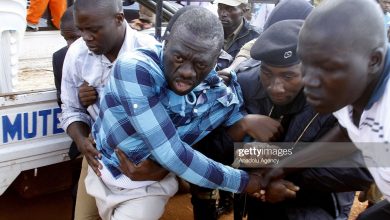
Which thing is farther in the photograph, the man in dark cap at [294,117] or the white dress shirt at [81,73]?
the white dress shirt at [81,73]

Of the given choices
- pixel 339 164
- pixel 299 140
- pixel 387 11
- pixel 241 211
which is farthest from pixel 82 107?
pixel 387 11

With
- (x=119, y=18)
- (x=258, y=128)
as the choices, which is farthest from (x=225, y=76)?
(x=119, y=18)

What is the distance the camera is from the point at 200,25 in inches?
69.2

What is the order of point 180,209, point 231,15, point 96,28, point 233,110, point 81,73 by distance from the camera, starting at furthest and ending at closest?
point 231,15 → point 180,209 → point 81,73 → point 96,28 → point 233,110

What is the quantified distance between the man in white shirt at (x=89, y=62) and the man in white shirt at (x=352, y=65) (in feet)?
3.83

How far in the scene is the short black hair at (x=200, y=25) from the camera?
1.74 meters

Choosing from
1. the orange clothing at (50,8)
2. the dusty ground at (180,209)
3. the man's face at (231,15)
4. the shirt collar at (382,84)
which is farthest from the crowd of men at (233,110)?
the man's face at (231,15)

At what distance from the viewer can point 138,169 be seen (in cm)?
191

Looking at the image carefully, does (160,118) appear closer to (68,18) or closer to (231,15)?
(68,18)

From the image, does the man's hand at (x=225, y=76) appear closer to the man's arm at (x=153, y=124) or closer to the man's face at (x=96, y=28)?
the man's arm at (x=153, y=124)

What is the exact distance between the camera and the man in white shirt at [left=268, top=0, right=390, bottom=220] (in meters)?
1.37

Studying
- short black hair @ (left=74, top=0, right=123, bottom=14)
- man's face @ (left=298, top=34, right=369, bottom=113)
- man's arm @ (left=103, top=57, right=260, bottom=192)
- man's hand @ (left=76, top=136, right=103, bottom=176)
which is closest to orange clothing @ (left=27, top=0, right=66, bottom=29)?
short black hair @ (left=74, top=0, right=123, bottom=14)

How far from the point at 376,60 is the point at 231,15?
102 inches

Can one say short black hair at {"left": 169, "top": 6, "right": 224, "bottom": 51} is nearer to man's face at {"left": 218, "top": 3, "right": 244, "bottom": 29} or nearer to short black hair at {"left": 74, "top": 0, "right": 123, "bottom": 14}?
short black hair at {"left": 74, "top": 0, "right": 123, "bottom": 14}
